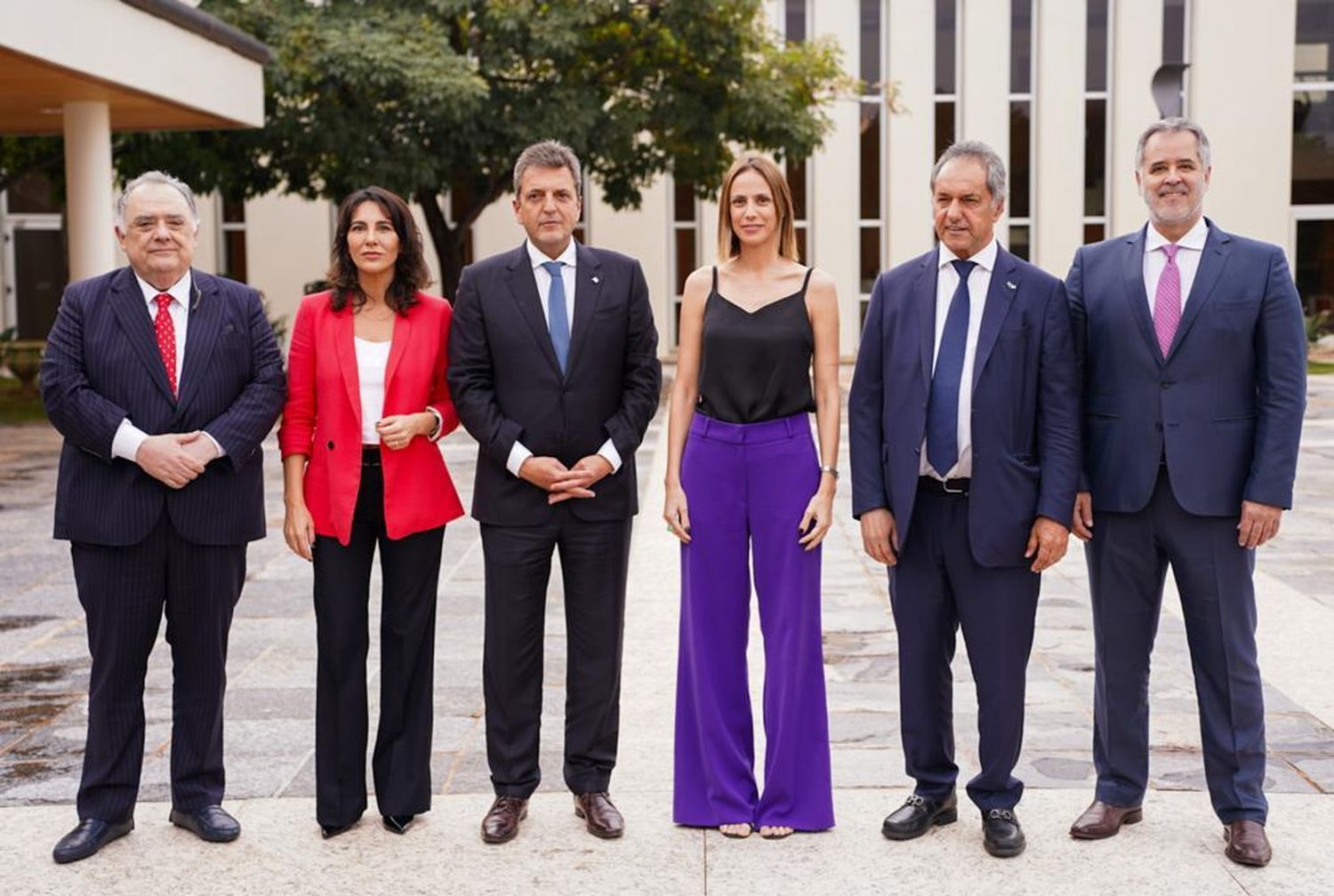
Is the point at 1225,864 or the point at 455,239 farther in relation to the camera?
the point at 455,239

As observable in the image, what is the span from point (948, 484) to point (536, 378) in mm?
1185

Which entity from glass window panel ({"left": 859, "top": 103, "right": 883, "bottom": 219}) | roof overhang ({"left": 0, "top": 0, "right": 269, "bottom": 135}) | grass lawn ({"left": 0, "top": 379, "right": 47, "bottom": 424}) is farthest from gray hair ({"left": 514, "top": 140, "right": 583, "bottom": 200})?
glass window panel ({"left": 859, "top": 103, "right": 883, "bottom": 219})

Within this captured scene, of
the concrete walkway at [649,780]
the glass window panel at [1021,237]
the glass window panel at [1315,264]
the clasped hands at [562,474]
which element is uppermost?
the glass window panel at [1021,237]

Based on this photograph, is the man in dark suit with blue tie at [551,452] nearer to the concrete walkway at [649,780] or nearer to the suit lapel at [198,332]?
the concrete walkway at [649,780]

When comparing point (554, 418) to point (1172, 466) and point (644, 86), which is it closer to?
point (1172, 466)

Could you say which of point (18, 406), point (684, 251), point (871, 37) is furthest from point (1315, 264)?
point (18, 406)

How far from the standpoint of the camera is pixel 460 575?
8570mm

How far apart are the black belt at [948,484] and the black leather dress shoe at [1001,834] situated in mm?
878

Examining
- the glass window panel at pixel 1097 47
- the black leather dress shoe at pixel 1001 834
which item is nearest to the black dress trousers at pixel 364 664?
the black leather dress shoe at pixel 1001 834

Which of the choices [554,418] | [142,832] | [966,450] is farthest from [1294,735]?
[142,832]

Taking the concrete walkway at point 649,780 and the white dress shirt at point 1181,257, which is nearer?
the concrete walkway at point 649,780

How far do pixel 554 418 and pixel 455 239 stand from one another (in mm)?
17642

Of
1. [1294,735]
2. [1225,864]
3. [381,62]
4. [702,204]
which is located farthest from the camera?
[702,204]

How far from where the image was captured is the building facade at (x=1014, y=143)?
28.3 metres
